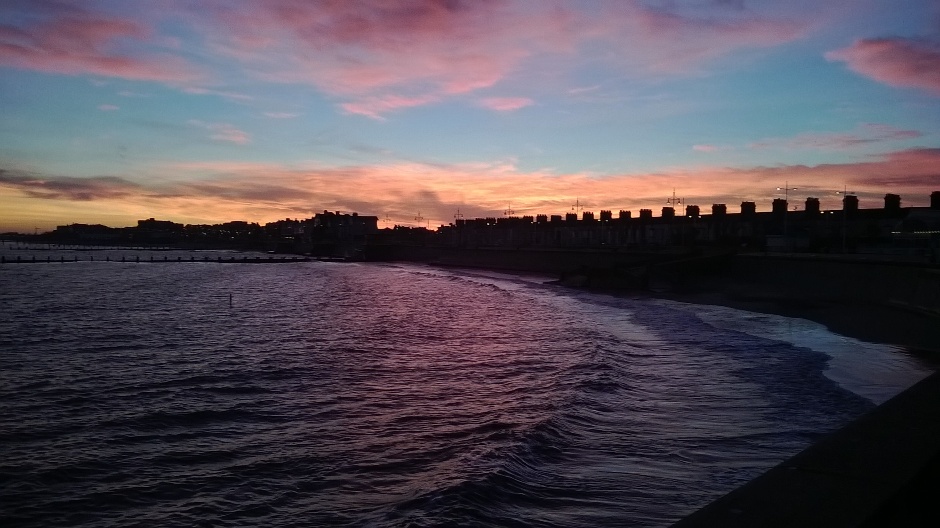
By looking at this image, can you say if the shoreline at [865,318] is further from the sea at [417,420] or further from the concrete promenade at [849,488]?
the concrete promenade at [849,488]

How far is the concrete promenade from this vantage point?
5.66 meters

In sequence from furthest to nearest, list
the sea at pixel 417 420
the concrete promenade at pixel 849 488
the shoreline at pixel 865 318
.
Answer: the shoreline at pixel 865 318
the sea at pixel 417 420
the concrete promenade at pixel 849 488

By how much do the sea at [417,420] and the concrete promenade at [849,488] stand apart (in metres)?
3.22

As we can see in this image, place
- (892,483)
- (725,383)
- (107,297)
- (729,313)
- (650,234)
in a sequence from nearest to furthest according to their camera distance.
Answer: (892,483)
(725,383)
(729,313)
(107,297)
(650,234)

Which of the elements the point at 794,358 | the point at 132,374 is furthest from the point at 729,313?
the point at 132,374

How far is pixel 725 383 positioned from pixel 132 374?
763 inches

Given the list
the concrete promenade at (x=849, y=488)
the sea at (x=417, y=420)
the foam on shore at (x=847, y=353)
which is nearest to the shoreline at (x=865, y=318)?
the foam on shore at (x=847, y=353)

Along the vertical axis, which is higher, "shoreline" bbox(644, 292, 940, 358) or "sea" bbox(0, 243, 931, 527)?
"shoreline" bbox(644, 292, 940, 358)

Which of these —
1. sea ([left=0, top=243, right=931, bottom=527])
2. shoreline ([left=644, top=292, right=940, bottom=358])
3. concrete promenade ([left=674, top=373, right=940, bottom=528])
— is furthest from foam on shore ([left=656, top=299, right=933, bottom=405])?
concrete promenade ([left=674, top=373, right=940, bottom=528])

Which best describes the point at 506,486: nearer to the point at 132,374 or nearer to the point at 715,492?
the point at 715,492

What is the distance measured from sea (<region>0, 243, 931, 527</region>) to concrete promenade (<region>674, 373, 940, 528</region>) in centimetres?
322

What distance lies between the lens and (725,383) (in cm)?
2023

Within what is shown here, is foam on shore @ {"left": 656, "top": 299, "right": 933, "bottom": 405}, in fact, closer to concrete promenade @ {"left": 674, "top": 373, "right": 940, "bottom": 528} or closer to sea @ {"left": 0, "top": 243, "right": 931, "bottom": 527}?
sea @ {"left": 0, "top": 243, "right": 931, "bottom": 527}

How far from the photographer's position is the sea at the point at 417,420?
11211 mm
